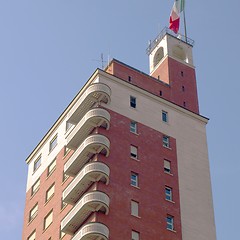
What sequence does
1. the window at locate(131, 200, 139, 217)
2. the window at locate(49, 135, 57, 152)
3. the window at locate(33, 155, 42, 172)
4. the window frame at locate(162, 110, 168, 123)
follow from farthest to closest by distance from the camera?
the window at locate(33, 155, 42, 172)
the window at locate(49, 135, 57, 152)
the window frame at locate(162, 110, 168, 123)
the window at locate(131, 200, 139, 217)

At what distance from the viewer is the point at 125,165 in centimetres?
9262

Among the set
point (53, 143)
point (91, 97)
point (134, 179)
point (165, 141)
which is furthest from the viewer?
point (53, 143)

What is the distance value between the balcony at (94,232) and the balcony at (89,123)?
13328 mm

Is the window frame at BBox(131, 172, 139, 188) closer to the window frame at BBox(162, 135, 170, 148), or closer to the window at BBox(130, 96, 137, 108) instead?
the window frame at BBox(162, 135, 170, 148)

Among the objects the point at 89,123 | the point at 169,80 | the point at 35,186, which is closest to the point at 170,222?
the point at 89,123

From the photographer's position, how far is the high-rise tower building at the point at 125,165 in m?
88.8

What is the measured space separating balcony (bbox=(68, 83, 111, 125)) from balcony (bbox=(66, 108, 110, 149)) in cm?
245

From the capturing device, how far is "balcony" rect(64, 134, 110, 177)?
91125mm

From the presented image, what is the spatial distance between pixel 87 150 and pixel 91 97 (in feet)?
23.8

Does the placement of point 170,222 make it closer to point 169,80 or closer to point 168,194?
point 168,194

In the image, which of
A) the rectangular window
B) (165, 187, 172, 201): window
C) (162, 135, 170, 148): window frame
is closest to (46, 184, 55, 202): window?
the rectangular window

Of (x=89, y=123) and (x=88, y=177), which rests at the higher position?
(x=89, y=123)

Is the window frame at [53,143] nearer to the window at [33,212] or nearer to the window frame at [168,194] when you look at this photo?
the window at [33,212]

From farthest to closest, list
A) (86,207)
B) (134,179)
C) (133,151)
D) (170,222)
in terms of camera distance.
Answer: (133,151) → (134,179) → (170,222) → (86,207)
